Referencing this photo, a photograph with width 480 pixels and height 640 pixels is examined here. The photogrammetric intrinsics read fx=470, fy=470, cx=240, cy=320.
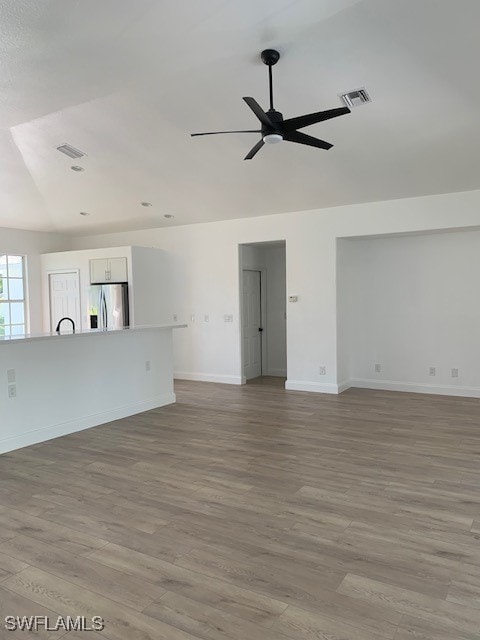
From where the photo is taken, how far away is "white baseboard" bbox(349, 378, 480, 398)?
652 centimetres

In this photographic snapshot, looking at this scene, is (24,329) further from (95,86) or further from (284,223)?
(95,86)

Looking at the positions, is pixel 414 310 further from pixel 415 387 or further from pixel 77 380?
pixel 77 380

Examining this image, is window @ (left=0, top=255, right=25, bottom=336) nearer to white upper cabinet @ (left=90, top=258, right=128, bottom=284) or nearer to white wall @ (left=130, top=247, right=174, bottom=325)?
white upper cabinet @ (left=90, top=258, right=128, bottom=284)

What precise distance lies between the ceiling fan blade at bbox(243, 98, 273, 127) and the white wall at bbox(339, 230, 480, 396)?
12.0 feet

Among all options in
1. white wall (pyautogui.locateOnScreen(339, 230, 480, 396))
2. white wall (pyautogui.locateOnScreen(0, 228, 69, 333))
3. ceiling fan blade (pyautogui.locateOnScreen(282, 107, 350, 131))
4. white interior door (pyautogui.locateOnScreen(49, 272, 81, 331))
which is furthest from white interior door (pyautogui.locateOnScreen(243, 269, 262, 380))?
ceiling fan blade (pyautogui.locateOnScreen(282, 107, 350, 131))

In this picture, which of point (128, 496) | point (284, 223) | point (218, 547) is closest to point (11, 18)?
point (128, 496)

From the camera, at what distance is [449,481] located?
3.54 metres

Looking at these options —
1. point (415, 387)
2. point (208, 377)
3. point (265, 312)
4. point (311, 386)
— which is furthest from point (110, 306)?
point (415, 387)

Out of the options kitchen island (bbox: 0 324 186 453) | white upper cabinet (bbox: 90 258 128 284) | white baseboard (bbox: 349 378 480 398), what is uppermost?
white upper cabinet (bbox: 90 258 128 284)

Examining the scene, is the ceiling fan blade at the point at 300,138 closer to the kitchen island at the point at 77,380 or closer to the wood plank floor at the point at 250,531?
the wood plank floor at the point at 250,531

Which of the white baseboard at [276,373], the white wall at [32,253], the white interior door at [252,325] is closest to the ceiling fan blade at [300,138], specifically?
the white interior door at [252,325]

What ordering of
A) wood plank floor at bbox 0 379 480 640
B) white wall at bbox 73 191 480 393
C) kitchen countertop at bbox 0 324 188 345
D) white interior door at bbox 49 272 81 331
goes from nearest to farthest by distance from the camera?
wood plank floor at bbox 0 379 480 640 → kitchen countertop at bbox 0 324 188 345 → white wall at bbox 73 191 480 393 → white interior door at bbox 49 272 81 331

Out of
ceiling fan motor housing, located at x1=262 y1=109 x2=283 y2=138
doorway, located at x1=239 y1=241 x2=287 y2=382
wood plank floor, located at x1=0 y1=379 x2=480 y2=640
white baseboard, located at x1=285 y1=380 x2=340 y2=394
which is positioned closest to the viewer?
wood plank floor, located at x1=0 y1=379 x2=480 y2=640

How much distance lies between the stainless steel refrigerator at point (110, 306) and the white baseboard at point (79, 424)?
221cm
